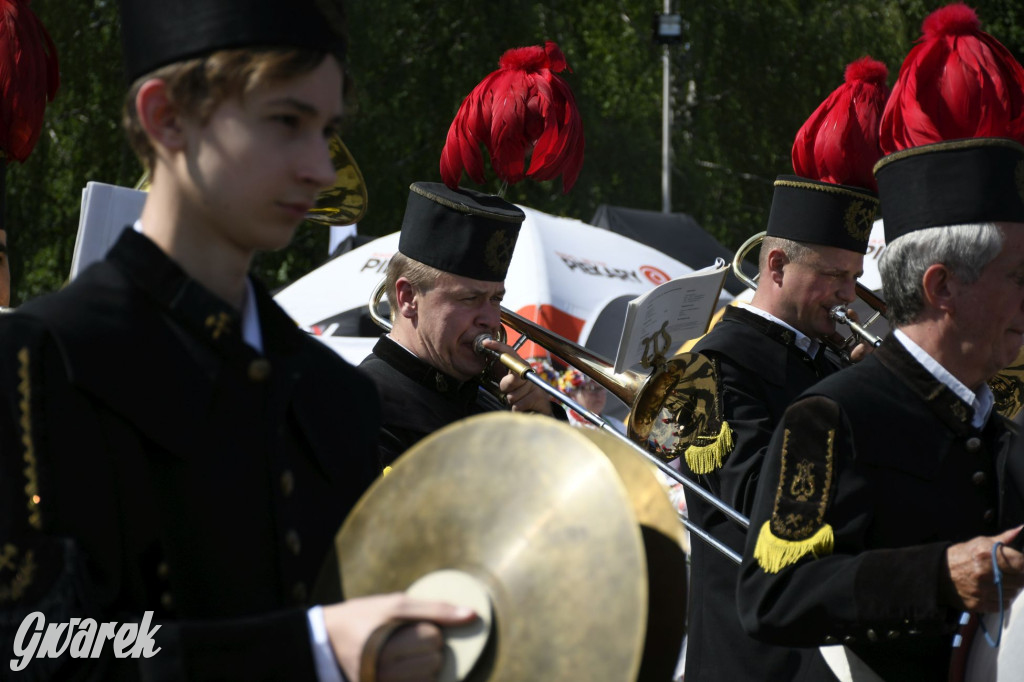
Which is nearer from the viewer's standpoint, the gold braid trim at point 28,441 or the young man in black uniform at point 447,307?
the gold braid trim at point 28,441

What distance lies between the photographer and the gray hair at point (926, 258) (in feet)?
9.09

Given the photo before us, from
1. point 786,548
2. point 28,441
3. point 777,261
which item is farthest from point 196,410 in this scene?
point 777,261

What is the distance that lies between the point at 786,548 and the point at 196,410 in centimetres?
130

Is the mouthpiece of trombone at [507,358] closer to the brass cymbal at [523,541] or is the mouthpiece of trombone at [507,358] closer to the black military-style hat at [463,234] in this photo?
the black military-style hat at [463,234]

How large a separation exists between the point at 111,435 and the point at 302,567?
32 cm

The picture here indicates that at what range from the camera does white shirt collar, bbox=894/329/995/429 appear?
2758 mm

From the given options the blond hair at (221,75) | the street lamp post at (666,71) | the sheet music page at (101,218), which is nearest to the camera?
the blond hair at (221,75)

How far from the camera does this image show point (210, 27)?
5.81 feet

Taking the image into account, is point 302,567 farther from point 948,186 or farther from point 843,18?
point 843,18

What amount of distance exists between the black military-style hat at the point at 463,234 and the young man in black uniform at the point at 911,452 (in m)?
1.56

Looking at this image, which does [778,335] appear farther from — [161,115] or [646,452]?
[161,115]

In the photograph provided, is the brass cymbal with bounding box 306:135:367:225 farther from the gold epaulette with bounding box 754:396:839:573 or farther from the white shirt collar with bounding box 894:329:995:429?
the white shirt collar with bounding box 894:329:995:429

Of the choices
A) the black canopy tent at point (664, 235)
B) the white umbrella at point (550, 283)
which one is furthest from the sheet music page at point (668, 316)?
the black canopy tent at point (664, 235)

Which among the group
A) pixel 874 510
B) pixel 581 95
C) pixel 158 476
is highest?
pixel 158 476
